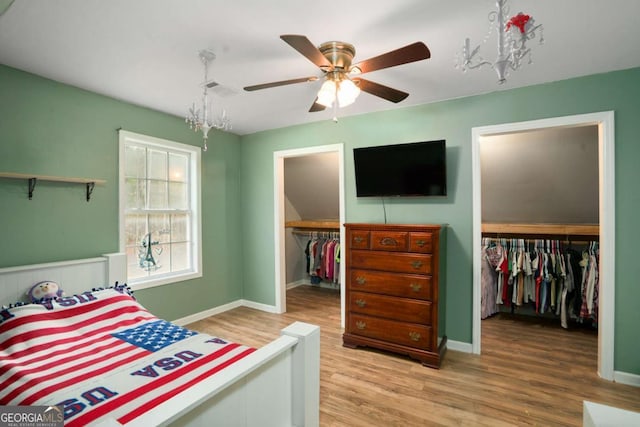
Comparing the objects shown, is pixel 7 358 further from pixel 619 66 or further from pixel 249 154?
pixel 619 66

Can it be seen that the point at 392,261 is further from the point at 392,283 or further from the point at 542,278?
the point at 542,278

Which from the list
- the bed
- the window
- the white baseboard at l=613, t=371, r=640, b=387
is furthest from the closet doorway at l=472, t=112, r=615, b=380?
the window

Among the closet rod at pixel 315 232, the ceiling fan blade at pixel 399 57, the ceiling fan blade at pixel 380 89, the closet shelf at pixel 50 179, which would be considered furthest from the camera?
the closet rod at pixel 315 232

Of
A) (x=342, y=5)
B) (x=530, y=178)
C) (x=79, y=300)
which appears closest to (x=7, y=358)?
(x=79, y=300)

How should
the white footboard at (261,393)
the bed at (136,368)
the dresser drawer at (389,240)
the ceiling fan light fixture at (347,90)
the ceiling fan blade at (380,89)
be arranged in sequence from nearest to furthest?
the white footboard at (261,393) → the bed at (136,368) → the ceiling fan light fixture at (347,90) → the ceiling fan blade at (380,89) → the dresser drawer at (389,240)

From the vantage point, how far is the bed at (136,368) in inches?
42.0

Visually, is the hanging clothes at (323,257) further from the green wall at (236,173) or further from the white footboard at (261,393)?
the white footboard at (261,393)

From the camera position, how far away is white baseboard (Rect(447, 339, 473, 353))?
288 cm

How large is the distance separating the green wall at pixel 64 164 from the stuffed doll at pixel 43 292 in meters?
0.26

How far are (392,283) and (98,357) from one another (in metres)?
2.18

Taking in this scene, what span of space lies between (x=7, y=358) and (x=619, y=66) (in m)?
4.36

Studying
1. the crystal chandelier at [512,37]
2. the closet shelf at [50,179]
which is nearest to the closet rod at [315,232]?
the closet shelf at [50,179]

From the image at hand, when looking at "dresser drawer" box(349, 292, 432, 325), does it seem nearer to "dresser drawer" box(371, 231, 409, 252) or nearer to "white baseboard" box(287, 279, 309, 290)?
"dresser drawer" box(371, 231, 409, 252)

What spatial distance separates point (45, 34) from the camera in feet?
6.09
